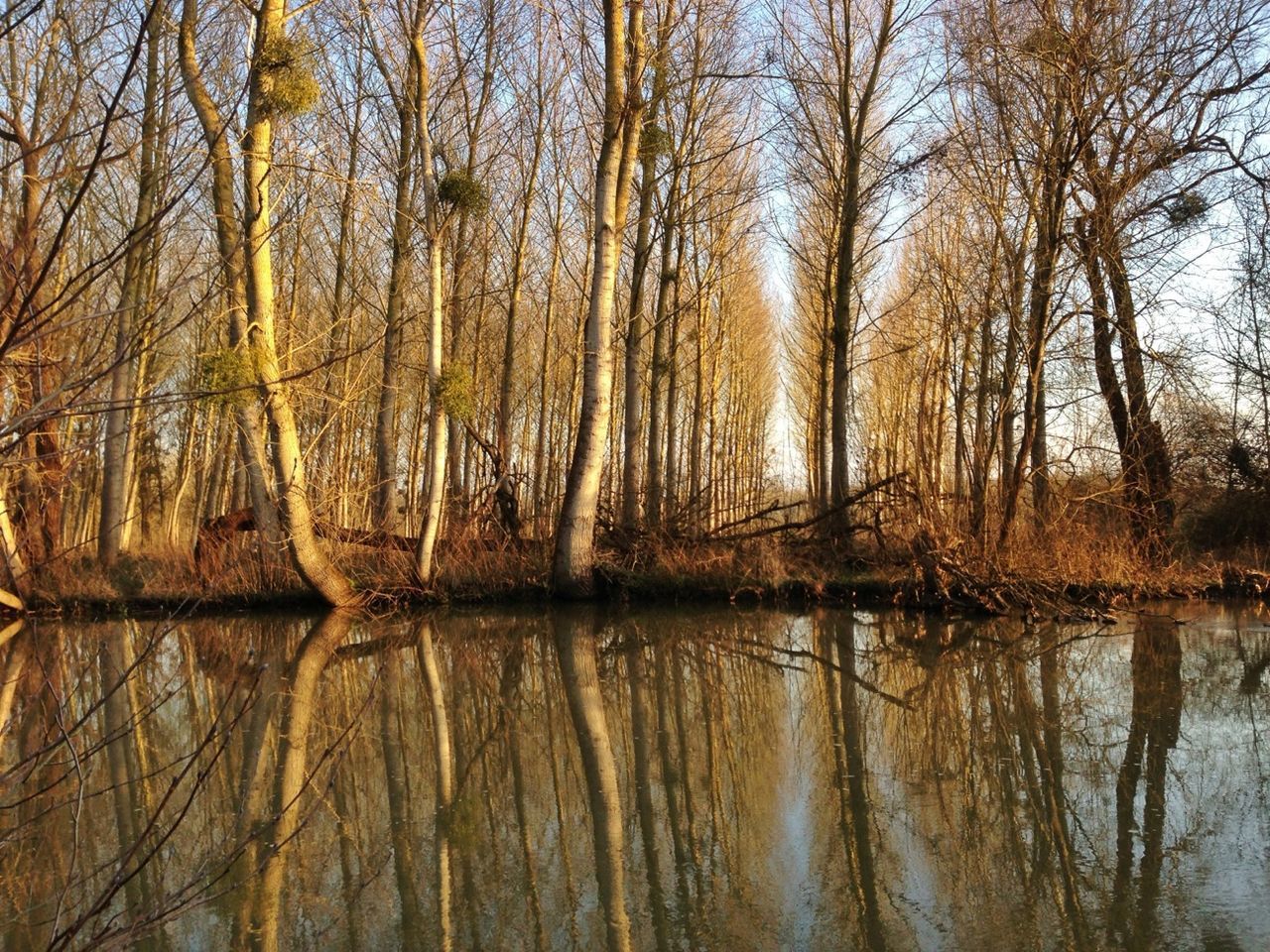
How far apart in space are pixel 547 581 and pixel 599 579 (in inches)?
30.2

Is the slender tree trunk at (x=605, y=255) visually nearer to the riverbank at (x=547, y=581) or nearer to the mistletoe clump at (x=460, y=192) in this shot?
the riverbank at (x=547, y=581)

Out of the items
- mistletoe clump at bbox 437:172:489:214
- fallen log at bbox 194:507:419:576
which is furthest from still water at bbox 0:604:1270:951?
mistletoe clump at bbox 437:172:489:214

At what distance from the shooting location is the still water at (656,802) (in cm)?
360

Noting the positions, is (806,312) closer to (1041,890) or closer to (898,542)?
(898,542)

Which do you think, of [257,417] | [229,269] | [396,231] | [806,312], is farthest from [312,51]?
[806,312]

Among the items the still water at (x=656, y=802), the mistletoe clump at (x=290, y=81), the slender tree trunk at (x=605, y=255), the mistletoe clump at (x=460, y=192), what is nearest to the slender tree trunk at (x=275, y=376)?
the mistletoe clump at (x=290, y=81)

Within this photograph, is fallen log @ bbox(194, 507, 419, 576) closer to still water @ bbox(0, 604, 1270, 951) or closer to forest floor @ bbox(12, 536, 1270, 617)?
forest floor @ bbox(12, 536, 1270, 617)

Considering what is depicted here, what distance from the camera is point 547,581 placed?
47.8ft

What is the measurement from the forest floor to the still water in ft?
14.0

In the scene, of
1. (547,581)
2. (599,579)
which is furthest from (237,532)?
(599,579)

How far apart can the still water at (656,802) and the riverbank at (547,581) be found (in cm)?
431

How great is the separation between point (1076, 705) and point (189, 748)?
5856 millimetres

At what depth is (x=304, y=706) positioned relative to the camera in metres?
7.71

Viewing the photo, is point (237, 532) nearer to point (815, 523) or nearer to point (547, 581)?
point (547, 581)
